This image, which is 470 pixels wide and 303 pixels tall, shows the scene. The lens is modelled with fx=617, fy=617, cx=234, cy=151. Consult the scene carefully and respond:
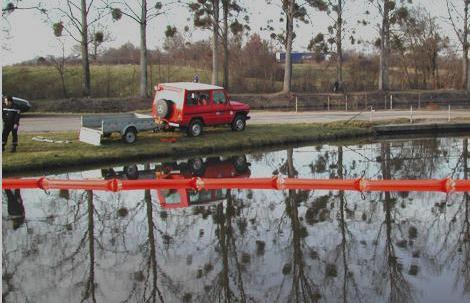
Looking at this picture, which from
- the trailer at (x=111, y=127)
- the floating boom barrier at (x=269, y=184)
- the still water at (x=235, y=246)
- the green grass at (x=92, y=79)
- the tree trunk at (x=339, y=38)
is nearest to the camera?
the still water at (x=235, y=246)

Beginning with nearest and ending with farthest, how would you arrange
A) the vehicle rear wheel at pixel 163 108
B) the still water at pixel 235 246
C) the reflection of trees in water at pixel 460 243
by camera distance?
the still water at pixel 235 246 < the reflection of trees in water at pixel 460 243 < the vehicle rear wheel at pixel 163 108

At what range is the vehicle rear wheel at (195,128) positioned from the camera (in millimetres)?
22784

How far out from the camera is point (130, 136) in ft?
68.5

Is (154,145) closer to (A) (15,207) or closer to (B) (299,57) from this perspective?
(A) (15,207)

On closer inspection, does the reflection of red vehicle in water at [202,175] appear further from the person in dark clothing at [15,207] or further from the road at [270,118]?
the road at [270,118]

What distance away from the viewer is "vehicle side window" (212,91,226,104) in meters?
23.7

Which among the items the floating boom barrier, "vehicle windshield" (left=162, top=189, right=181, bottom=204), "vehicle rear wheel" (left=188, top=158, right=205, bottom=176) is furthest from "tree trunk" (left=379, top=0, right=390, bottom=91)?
"vehicle windshield" (left=162, top=189, right=181, bottom=204)

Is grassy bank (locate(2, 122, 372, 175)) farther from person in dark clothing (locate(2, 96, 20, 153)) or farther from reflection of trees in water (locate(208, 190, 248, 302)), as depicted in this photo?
reflection of trees in water (locate(208, 190, 248, 302))

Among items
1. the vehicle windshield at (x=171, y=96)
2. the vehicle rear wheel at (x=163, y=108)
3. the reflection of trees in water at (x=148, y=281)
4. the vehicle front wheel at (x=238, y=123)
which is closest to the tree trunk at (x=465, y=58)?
the vehicle front wheel at (x=238, y=123)

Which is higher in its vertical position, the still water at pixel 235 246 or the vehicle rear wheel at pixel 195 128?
the vehicle rear wheel at pixel 195 128

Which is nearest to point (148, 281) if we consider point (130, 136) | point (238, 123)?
point (130, 136)

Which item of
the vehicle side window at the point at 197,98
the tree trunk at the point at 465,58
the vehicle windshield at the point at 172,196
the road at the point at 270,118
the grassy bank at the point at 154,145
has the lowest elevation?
the vehicle windshield at the point at 172,196

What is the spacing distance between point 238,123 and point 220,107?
124cm

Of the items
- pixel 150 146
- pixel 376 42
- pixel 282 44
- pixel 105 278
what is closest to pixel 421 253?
pixel 105 278
